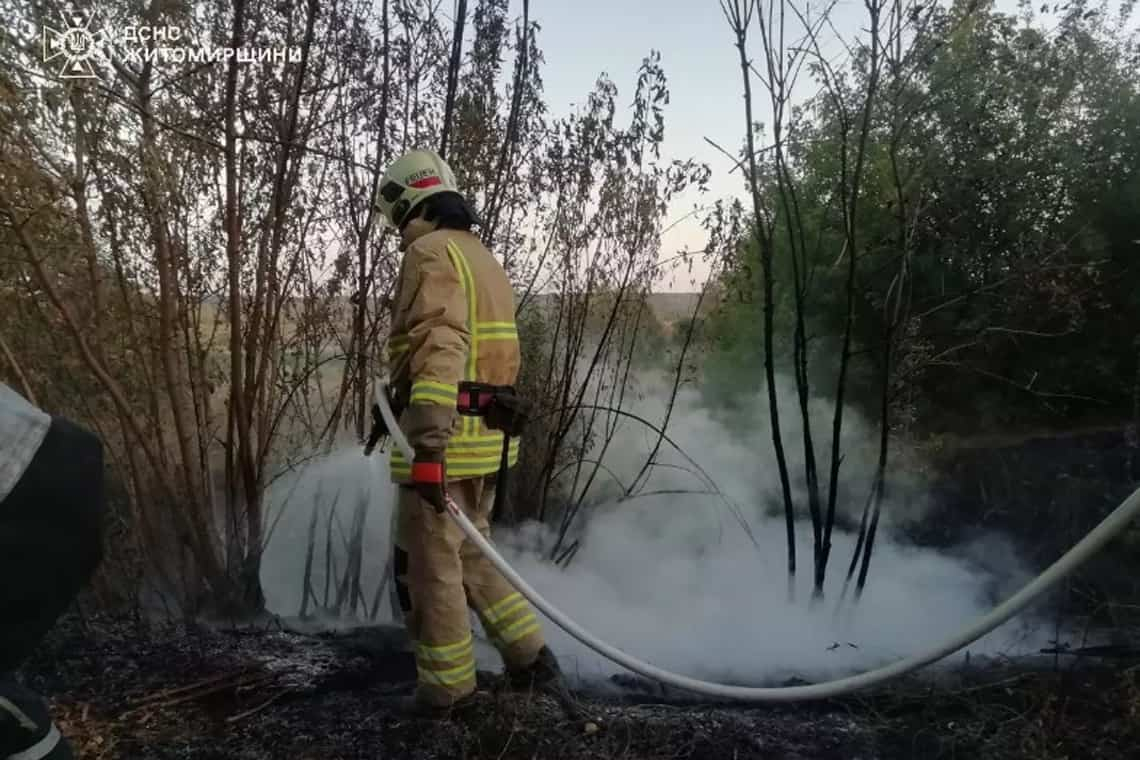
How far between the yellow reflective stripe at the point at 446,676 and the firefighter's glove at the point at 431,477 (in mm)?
638

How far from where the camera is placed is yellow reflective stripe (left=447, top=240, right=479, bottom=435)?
308 cm

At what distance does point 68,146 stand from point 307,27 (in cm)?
116

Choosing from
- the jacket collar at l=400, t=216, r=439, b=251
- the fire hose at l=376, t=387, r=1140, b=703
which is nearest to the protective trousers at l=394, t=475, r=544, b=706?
the fire hose at l=376, t=387, r=1140, b=703

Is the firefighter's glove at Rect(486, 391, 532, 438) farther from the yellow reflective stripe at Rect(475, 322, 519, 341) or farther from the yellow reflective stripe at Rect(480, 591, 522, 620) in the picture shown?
the yellow reflective stripe at Rect(480, 591, 522, 620)

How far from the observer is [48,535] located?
1147 mm

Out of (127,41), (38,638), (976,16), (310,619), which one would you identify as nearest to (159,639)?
(310,619)

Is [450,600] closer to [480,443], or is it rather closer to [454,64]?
[480,443]

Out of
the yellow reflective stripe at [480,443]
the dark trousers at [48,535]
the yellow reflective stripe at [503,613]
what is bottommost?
the yellow reflective stripe at [503,613]

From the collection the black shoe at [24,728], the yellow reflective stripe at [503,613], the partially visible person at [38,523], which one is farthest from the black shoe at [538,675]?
the partially visible person at [38,523]

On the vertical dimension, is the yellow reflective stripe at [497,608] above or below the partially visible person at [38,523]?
below

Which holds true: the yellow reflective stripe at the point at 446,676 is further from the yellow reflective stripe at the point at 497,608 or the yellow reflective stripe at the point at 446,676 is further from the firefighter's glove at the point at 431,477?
the firefighter's glove at the point at 431,477

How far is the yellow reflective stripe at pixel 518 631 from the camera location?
325 centimetres

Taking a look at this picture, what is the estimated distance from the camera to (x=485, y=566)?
3328 mm

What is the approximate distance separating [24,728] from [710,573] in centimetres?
482
